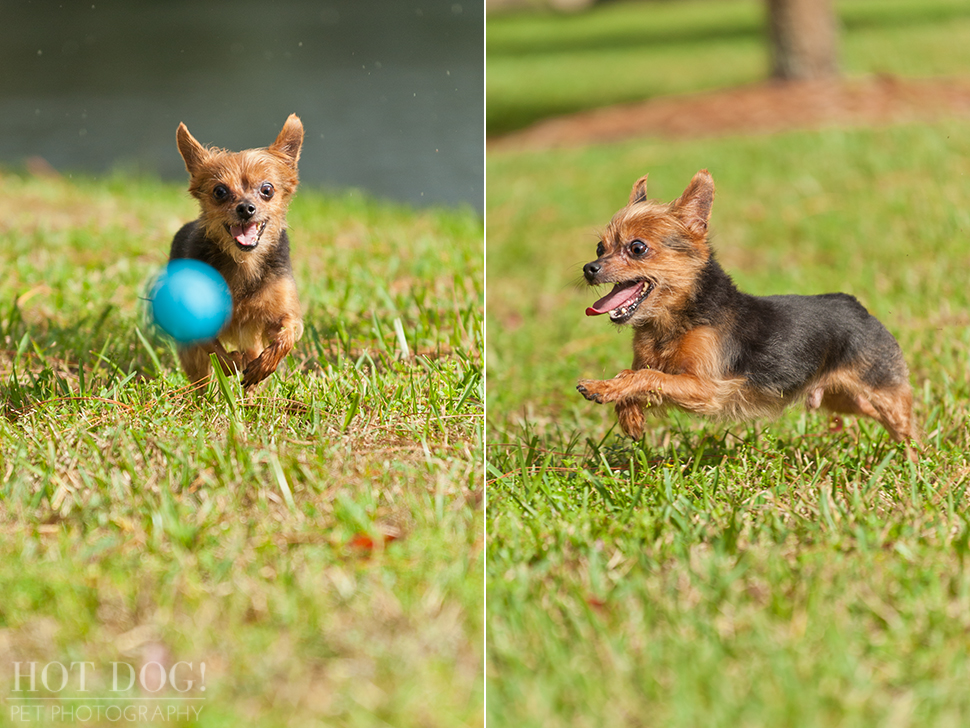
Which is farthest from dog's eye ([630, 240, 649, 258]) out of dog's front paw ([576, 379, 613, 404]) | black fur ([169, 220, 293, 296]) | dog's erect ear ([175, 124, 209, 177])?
dog's erect ear ([175, 124, 209, 177])

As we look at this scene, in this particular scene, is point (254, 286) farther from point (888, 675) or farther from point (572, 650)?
point (888, 675)

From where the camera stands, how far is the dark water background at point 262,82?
9.10 m

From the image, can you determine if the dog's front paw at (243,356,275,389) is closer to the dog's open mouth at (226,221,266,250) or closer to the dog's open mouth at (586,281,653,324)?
the dog's open mouth at (226,221,266,250)

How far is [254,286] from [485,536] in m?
1.65

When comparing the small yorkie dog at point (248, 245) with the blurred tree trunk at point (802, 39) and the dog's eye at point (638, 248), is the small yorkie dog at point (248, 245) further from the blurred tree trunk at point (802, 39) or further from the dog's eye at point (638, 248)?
the blurred tree trunk at point (802, 39)

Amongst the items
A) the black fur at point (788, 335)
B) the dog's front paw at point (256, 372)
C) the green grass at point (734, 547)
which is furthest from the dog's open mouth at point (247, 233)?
the black fur at point (788, 335)

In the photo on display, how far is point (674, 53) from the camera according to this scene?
2322 centimetres

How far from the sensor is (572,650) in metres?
2.90

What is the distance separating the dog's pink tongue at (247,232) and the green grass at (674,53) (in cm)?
1300

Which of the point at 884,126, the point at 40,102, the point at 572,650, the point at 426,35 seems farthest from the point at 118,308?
the point at 884,126

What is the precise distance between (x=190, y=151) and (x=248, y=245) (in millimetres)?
571

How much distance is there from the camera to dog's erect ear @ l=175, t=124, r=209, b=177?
13.7 feet

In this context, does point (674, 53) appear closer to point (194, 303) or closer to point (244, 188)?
point (244, 188)

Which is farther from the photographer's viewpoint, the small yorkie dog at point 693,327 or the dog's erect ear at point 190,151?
the dog's erect ear at point 190,151
